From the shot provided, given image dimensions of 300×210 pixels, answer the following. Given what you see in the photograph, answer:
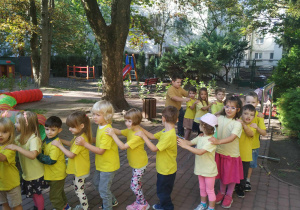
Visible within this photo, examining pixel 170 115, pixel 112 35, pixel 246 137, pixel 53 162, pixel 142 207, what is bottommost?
pixel 142 207

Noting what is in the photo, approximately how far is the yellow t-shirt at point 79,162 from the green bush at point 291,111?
536 cm

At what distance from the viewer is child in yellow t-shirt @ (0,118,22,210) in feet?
9.34

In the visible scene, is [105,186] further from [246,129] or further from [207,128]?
[246,129]

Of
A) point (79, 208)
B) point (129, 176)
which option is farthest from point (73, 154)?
point (129, 176)

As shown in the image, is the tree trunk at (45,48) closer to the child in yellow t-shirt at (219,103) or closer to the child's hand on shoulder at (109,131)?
the child in yellow t-shirt at (219,103)

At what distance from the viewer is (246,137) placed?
371 cm

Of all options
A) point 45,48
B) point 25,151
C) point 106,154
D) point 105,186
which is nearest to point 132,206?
point 105,186

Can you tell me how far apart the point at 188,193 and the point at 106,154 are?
163 cm

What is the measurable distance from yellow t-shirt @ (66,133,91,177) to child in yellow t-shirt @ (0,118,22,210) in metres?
0.60

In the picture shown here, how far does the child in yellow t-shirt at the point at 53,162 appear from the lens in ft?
9.89

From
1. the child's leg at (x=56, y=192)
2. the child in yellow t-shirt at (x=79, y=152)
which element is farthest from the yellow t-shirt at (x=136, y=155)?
the child's leg at (x=56, y=192)

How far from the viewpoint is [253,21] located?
17781mm

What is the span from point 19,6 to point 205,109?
47.1 ft

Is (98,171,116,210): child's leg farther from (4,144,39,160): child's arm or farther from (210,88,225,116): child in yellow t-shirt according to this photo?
(210,88,225,116): child in yellow t-shirt
